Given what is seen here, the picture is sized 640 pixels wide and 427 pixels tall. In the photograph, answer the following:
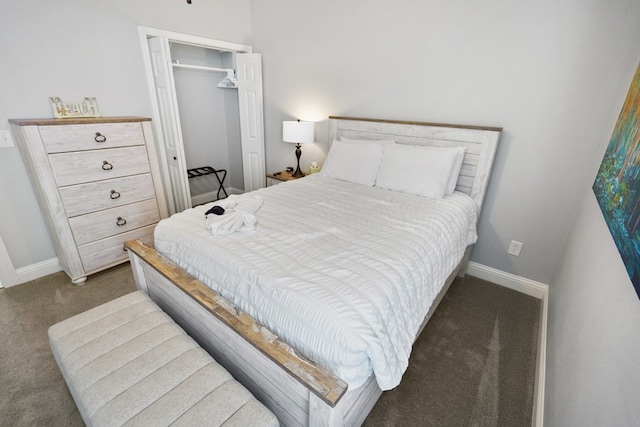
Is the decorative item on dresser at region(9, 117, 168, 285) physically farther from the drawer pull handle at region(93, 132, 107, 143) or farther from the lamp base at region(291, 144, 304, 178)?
the lamp base at region(291, 144, 304, 178)

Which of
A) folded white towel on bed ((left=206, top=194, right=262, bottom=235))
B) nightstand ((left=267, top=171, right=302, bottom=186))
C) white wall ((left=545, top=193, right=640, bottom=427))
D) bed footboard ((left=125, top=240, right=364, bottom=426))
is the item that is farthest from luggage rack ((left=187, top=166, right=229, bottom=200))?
white wall ((left=545, top=193, right=640, bottom=427))

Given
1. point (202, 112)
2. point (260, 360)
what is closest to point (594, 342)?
point (260, 360)

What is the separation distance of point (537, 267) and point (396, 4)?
2.45 metres

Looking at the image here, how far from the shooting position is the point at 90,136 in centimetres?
214

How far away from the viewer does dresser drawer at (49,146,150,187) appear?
6.76 ft

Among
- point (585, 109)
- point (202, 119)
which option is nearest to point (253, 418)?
point (585, 109)

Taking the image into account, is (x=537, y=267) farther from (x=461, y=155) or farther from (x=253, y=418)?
(x=253, y=418)

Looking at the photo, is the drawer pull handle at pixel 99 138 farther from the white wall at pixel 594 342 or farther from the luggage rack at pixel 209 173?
the white wall at pixel 594 342

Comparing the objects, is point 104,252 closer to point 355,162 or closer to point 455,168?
point 355,162

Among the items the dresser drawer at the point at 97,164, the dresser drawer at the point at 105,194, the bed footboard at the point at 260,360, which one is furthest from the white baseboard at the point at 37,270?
the bed footboard at the point at 260,360

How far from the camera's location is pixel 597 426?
762mm

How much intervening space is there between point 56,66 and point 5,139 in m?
0.65

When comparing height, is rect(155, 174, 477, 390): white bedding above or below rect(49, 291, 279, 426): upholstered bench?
above

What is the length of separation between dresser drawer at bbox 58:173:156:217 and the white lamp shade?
1381mm
